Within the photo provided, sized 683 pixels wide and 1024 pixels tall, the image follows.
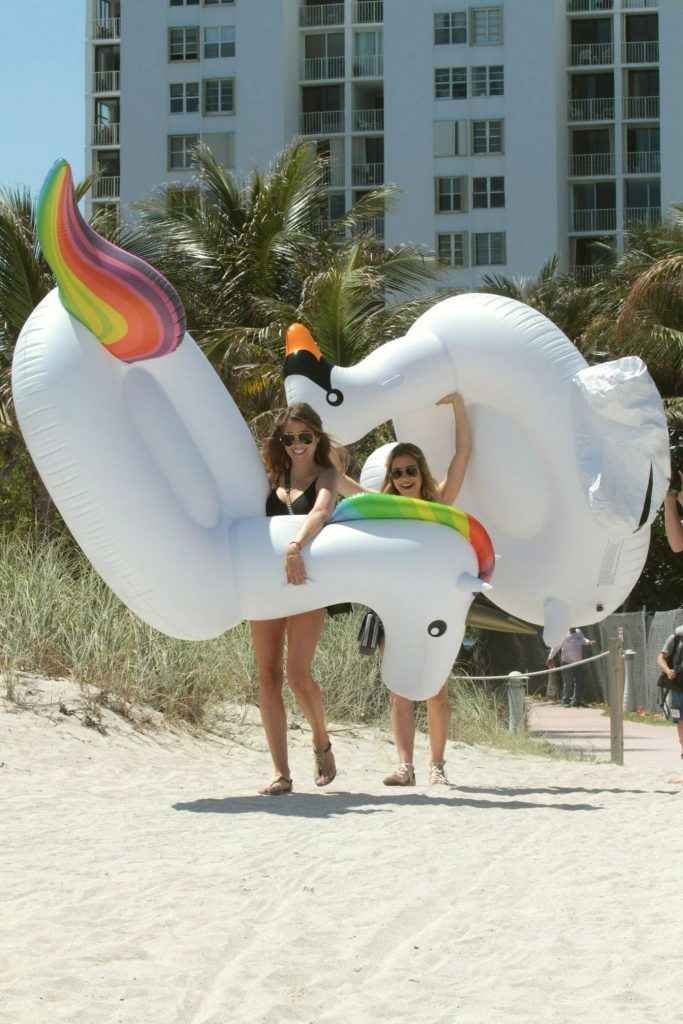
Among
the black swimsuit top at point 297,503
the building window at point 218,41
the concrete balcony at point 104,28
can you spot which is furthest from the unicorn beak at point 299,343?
the concrete balcony at point 104,28

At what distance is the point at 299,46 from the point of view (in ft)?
180

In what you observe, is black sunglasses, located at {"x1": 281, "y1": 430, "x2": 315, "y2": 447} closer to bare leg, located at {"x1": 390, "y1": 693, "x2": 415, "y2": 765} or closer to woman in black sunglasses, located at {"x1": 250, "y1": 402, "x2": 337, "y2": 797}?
woman in black sunglasses, located at {"x1": 250, "y1": 402, "x2": 337, "y2": 797}

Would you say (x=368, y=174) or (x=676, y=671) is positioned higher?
(x=368, y=174)

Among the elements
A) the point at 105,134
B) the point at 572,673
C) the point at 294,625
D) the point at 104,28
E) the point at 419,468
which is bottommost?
the point at 572,673

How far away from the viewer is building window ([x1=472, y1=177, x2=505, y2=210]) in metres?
51.3

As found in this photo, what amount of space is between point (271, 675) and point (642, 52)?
5300 cm

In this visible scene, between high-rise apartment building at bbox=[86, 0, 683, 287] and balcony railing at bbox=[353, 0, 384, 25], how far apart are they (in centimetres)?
6

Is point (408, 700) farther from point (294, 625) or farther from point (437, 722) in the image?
point (294, 625)

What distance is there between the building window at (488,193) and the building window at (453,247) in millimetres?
1134

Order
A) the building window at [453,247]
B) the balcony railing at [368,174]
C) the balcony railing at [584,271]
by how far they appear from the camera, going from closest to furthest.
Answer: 1. the balcony railing at [584,271]
2. the building window at [453,247]
3. the balcony railing at [368,174]

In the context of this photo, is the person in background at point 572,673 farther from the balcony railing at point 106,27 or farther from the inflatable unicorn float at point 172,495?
the balcony railing at point 106,27

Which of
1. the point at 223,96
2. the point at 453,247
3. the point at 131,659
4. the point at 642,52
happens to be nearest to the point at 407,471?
the point at 131,659

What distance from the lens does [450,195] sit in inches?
2037

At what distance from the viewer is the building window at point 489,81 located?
51219mm
